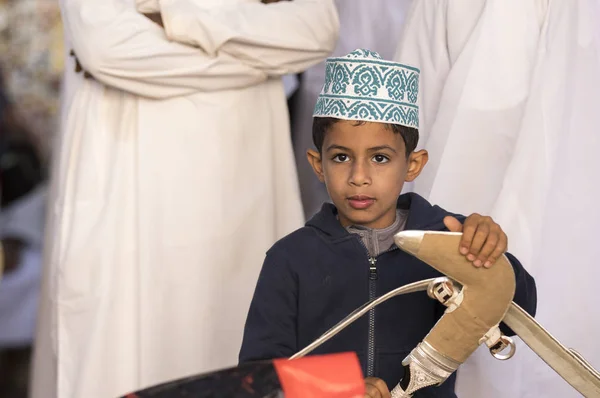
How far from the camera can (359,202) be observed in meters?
1.95

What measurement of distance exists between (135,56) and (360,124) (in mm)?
1013

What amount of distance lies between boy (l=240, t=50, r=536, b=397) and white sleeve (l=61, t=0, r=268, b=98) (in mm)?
910

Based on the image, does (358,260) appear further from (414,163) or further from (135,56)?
(135,56)

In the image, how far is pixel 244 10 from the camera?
2.89m

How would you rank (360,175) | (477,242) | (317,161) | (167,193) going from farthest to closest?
(167,193) → (317,161) → (360,175) → (477,242)

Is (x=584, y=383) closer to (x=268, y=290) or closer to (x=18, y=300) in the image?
(x=268, y=290)

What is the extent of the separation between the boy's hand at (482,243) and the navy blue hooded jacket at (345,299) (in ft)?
0.68

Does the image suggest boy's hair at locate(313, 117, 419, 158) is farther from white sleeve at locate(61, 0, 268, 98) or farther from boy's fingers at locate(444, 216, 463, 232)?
white sleeve at locate(61, 0, 268, 98)

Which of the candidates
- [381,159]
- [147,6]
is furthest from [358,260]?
[147,6]

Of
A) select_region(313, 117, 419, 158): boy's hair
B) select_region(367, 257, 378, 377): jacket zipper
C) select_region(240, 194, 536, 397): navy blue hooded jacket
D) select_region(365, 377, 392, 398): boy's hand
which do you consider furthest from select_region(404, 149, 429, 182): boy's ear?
select_region(365, 377, 392, 398): boy's hand

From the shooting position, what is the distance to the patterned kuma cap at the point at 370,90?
6.39ft

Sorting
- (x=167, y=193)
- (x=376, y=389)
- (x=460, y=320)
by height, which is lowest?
(x=167, y=193)

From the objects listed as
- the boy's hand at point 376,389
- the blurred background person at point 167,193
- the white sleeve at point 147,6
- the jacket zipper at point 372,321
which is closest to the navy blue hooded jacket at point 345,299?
the jacket zipper at point 372,321

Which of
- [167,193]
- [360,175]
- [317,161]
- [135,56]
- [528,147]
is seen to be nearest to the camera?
[360,175]
